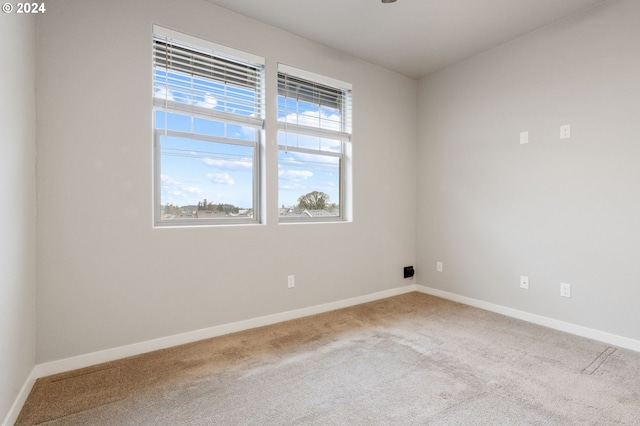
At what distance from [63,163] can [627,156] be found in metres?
4.01

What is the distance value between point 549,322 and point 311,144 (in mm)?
2770

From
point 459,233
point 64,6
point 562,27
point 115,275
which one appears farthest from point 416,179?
point 64,6

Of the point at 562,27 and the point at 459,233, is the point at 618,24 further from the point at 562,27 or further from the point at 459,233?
the point at 459,233

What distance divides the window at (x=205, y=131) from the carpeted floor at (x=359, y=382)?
111cm

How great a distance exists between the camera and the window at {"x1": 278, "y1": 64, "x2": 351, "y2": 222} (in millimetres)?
3139

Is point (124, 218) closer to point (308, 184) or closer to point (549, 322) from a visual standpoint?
point (308, 184)

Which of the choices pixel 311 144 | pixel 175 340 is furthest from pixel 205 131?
pixel 175 340

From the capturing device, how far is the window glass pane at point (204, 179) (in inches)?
102

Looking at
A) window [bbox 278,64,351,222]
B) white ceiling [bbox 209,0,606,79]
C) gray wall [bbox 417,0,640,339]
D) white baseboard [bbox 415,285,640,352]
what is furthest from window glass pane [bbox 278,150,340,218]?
white baseboard [bbox 415,285,640,352]

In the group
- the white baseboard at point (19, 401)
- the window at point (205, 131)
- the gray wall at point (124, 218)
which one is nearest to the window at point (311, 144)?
the gray wall at point (124, 218)

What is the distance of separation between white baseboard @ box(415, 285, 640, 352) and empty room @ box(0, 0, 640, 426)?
0.05 feet

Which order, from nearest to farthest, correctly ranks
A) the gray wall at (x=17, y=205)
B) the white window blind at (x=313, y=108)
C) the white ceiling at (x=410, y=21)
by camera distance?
the gray wall at (x=17, y=205) → the white ceiling at (x=410, y=21) → the white window blind at (x=313, y=108)

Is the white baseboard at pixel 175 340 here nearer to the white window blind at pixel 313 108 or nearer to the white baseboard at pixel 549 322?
the white baseboard at pixel 549 322

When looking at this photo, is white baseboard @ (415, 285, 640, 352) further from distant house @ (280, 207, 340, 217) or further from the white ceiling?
the white ceiling
